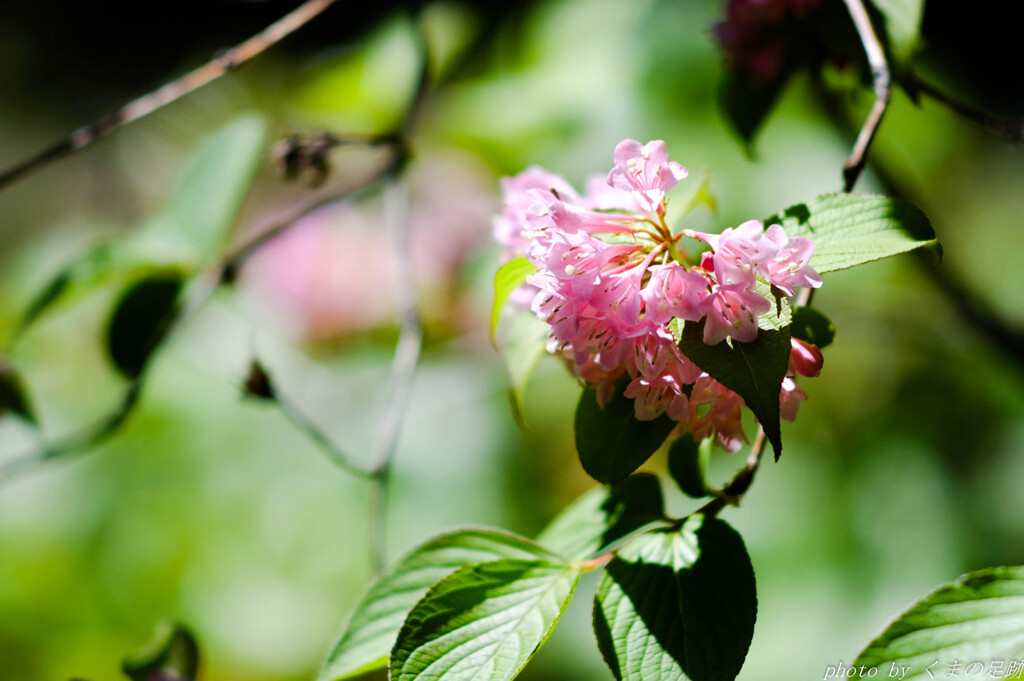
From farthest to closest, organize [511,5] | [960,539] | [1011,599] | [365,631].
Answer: [511,5]
[960,539]
[365,631]
[1011,599]

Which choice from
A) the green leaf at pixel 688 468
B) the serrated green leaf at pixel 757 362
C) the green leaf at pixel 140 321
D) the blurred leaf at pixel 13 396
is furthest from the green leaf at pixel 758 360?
the blurred leaf at pixel 13 396

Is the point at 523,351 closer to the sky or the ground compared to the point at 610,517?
closer to the sky

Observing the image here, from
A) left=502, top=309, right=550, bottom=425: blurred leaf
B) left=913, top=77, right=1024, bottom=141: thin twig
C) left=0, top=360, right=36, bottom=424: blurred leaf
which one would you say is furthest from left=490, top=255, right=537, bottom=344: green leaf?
left=0, top=360, right=36, bottom=424: blurred leaf

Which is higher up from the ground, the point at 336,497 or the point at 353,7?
the point at 353,7

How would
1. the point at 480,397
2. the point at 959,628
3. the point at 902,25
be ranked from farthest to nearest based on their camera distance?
the point at 480,397, the point at 902,25, the point at 959,628

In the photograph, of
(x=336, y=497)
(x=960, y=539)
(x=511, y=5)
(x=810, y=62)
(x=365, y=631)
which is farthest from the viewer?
(x=511, y=5)

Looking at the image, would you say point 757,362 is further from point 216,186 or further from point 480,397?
point 480,397

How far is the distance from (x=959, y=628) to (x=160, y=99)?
2.76 feet

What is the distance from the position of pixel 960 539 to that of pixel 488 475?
787 millimetres

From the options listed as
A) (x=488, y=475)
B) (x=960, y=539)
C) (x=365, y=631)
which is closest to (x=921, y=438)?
(x=960, y=539)

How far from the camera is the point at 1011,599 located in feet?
1.26

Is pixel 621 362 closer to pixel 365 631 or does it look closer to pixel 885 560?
pixel 365 631

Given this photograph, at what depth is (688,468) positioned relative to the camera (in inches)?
19.2

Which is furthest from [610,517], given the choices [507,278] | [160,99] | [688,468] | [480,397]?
[480,397]
